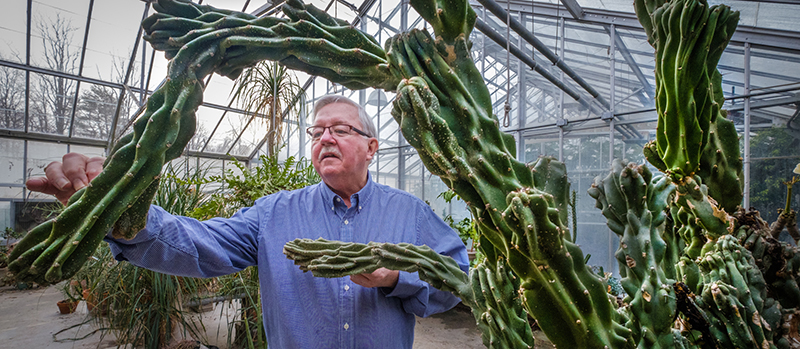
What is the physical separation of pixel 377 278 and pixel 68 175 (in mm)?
655

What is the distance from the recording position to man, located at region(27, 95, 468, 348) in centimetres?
106

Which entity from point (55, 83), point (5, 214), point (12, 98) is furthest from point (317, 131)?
point (5, 214)

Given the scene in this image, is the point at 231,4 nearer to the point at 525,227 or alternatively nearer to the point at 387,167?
the point at 387,167

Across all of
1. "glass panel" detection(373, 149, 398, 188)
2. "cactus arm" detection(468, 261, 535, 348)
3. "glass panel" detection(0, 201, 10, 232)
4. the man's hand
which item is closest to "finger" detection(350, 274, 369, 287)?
the man's hand

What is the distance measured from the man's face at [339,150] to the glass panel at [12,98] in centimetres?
829

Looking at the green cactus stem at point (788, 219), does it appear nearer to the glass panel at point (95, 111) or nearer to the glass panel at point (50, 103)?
the glass panel at point (95, 111)

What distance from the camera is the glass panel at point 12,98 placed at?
6.22 metres

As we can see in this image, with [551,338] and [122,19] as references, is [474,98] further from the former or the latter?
[122,19]

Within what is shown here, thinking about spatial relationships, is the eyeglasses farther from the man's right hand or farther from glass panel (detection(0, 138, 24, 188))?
glass panel (detection(0, 138, 24, 188))

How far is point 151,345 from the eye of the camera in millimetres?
2330

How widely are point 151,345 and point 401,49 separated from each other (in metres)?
2.69

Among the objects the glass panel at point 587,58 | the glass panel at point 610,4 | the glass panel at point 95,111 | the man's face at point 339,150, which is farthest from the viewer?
the glass panel at point 95,111

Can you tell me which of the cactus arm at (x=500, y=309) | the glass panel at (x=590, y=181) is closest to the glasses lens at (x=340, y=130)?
the cactus arm at (x=500, y=309)

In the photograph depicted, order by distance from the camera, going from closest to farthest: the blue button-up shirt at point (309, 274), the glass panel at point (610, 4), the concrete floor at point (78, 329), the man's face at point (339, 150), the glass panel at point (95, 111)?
the blue button-up shirt at point (309, 274) → the man's face at point (339, 150) → the concrete floor at point (78, 329) → the glass panel at point (610, 4) → the glass panel at point (95, 111)
